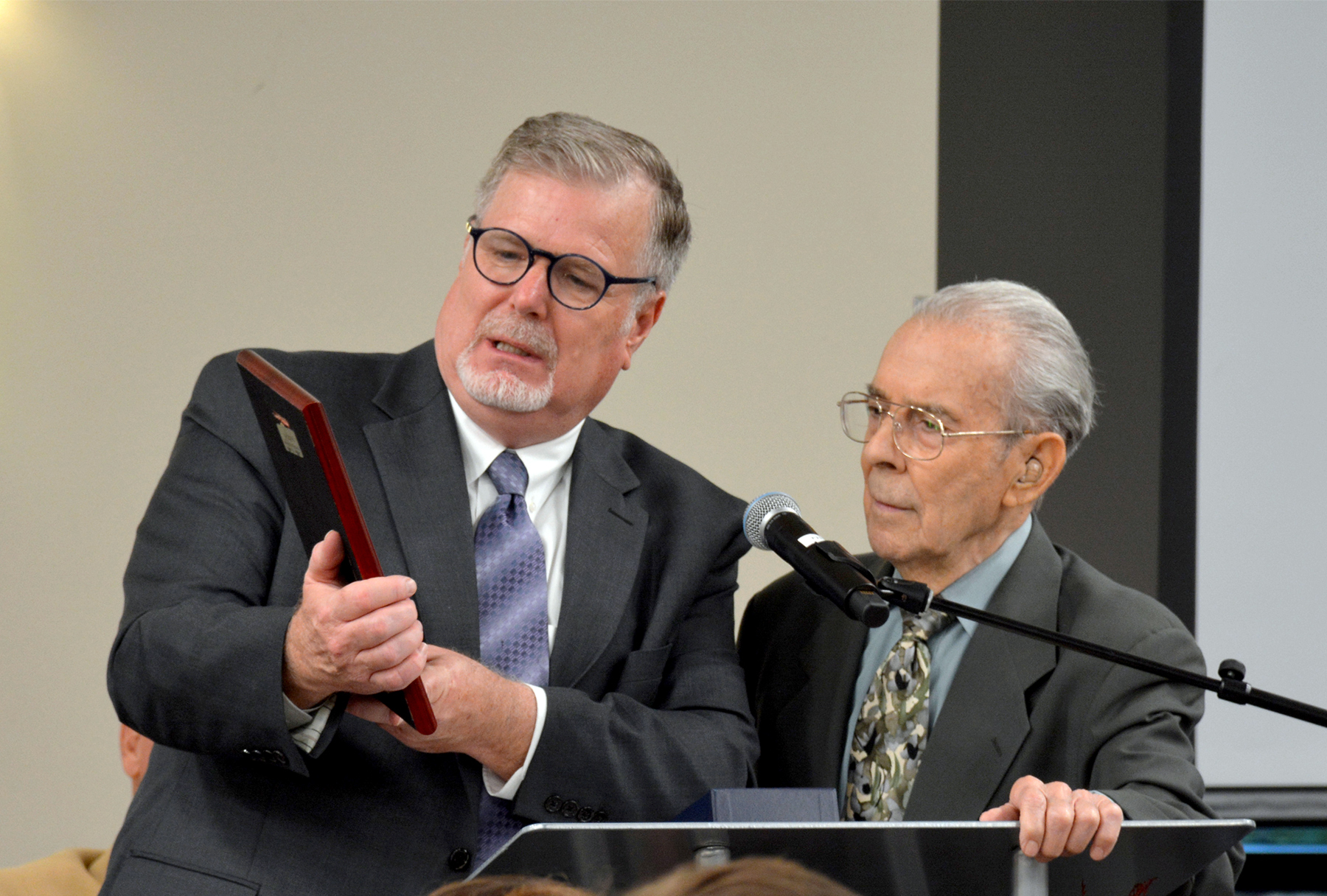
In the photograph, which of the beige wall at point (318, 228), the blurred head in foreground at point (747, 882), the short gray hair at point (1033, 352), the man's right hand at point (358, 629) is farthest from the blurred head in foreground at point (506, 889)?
the beige wall at point (318, 228)

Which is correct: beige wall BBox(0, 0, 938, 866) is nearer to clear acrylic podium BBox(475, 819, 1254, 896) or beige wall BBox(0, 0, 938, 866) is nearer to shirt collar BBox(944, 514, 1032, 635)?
shirt collar BBox(944, 514, 1032, 635)

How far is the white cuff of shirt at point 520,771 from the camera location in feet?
4.80

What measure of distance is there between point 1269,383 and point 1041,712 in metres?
1.79

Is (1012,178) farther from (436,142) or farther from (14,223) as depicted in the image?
(14,223)

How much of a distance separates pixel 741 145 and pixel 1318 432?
161 centimetres

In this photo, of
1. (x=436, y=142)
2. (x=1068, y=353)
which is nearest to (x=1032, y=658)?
(x=1068, y=353)

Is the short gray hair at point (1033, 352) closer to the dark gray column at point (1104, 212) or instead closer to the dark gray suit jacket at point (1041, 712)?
the dark gray suit jacket at point (1041, 712)

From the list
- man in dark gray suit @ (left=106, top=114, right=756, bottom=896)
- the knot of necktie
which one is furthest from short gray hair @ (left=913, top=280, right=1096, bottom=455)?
the knot of necktie

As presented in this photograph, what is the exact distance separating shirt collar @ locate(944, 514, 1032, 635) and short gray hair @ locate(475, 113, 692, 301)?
0.63m

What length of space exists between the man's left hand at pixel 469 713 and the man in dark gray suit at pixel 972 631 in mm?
596

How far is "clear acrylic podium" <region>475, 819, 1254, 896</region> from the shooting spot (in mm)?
913

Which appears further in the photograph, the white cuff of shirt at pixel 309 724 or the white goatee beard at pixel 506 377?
the white goatee beard at pixel 506 377

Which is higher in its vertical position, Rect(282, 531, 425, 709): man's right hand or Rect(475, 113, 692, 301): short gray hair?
Rect(475, 113, 692, 301): short gray hair

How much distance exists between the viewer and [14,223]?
3221 mm
